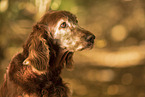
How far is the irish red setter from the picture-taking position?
112cm

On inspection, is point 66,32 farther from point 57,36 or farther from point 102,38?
point 102,38

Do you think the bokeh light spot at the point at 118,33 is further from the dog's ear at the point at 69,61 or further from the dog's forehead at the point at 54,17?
the dog's forehead at the point at 54,17

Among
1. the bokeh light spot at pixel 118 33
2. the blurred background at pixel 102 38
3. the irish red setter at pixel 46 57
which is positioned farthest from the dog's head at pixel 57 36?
the bokeh light spot at pixel 118 33

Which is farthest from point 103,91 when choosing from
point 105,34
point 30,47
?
point 30,47

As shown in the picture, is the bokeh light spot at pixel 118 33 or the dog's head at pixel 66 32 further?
the bokeh light spot at pixel 118 33

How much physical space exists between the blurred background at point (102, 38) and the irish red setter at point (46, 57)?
2.28 m

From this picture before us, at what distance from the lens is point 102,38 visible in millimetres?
4332

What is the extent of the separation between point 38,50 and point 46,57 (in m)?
0.06

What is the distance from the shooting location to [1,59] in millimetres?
3748

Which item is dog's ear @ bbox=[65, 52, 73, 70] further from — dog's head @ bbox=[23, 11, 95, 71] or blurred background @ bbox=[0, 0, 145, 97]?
blurred background @ bbox=[0, 0, 145, 97]

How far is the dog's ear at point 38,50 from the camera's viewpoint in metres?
1.11

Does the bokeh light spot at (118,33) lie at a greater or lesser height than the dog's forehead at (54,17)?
greater

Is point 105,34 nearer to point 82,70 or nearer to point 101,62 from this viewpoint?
point 101,62

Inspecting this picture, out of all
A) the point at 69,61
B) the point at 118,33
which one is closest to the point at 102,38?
the point at 118,33
